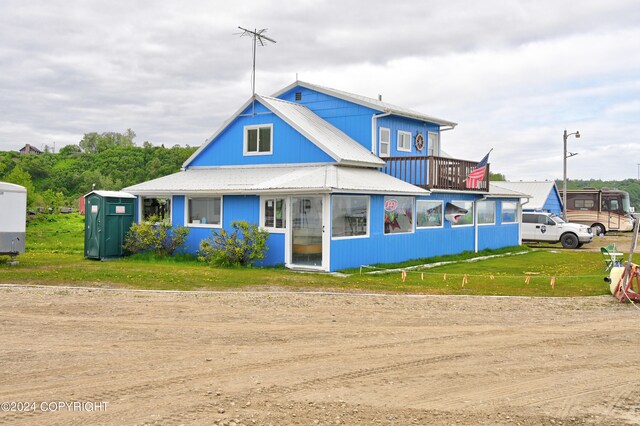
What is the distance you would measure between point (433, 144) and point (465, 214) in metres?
3.40

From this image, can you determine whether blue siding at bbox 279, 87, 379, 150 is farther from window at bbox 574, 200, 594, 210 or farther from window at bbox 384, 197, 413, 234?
window at bbox 574, 200, 594, 210

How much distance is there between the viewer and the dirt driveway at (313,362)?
20.5ft

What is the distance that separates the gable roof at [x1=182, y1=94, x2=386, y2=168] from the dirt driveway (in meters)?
9.00

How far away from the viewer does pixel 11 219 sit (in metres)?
17.6

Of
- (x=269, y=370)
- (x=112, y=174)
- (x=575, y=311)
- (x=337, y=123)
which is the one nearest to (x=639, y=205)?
(x=112, y=174)

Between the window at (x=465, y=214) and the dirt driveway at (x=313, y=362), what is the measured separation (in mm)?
12282

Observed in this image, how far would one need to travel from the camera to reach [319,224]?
1814 cm

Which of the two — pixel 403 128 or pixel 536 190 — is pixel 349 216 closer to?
pixel 403 128

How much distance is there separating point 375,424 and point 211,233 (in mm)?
15046

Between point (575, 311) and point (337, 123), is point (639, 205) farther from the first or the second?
point (575, 311)

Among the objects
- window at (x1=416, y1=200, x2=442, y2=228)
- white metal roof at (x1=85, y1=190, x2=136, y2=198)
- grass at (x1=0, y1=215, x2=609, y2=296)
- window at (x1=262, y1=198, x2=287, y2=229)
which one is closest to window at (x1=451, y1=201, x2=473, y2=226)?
window at (x1=416, y1=200, x2=442, y2=228)

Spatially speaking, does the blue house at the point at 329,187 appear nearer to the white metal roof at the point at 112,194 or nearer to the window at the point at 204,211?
the window at the point at 204,211

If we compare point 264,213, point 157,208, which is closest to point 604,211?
point 264,213

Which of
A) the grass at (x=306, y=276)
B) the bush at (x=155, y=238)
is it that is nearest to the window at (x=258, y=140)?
the bush at (x=155, y=238)
